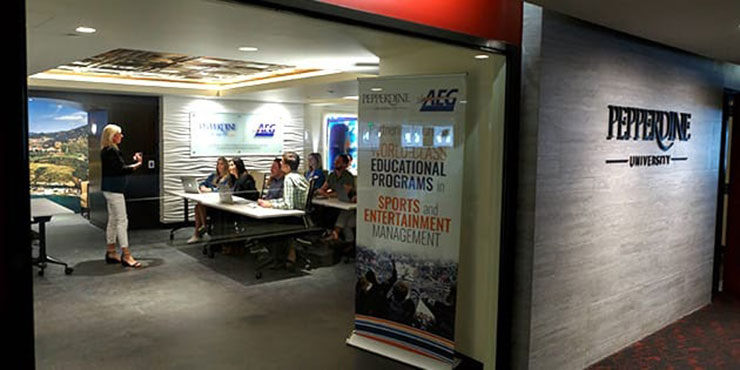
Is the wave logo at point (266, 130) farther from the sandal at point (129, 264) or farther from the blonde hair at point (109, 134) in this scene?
the sandal at point (129, 264)

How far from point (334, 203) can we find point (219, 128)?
4146 millimetres

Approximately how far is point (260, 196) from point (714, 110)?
5225 mm

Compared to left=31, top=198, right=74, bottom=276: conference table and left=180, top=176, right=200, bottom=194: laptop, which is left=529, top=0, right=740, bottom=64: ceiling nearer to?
left=31, top=198, right=74, bottom=276: conference table

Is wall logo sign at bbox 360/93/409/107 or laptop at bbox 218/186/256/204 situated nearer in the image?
wall logo sign at bbox 360/93/409/107

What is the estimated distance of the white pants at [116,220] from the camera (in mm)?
7098

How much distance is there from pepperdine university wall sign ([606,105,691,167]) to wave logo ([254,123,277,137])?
7881 mm

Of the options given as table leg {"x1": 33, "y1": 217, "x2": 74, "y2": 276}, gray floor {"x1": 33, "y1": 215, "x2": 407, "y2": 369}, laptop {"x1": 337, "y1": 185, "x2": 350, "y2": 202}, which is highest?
laptop {"x1": 337, "y1": 185, "x2": 350, "y2": 202}

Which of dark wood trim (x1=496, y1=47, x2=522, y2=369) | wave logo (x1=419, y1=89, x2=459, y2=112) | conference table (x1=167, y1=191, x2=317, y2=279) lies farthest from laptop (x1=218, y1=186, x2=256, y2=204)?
dark wood trim (x1=496, y1=47, x2=522, y2=369)

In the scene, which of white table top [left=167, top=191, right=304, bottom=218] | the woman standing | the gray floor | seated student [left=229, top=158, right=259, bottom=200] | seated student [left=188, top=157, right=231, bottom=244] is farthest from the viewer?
seated student [left=188, top=157, right=231, bottom=244]

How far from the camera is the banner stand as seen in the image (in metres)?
3.87

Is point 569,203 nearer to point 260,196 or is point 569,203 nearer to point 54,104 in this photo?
point 260,196

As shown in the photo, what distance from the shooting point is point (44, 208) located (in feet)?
21.7

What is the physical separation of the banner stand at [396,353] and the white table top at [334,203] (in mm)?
2909

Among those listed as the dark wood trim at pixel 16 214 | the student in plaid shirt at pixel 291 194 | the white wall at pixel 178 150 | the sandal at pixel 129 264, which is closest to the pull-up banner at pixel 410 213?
the dark wood trim at pixel 16 214
